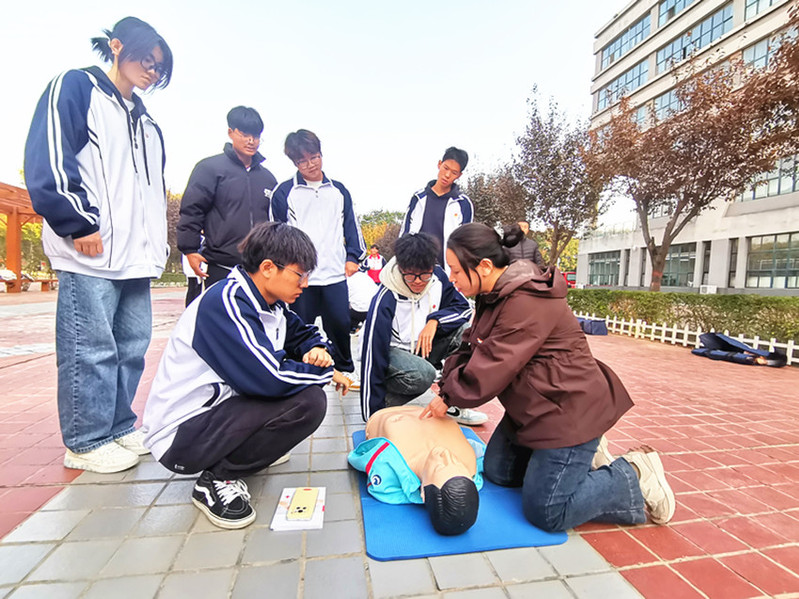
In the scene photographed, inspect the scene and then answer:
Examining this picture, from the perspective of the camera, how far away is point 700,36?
23.5 metres

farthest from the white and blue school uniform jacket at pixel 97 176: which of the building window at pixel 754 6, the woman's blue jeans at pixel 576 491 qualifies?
the building window at pixel 754 6

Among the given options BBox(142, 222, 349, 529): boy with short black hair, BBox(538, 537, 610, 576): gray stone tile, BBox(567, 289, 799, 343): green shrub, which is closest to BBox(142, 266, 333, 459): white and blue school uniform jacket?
BBox(142, 222, 349, 529): boy with short black hair

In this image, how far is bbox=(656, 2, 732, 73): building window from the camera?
21.8 metres

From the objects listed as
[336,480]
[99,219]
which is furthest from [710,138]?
[99,219]

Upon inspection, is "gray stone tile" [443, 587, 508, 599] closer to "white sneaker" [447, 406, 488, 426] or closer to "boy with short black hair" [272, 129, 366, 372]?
"white sneaker" [447, 406, 488, 426]

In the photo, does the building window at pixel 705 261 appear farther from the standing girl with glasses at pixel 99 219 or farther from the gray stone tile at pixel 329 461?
the standing girl with glasses at pixel 99 219

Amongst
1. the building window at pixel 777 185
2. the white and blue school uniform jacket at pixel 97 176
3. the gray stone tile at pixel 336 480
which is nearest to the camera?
the white and blue school uniform jacket at pixel 97 176

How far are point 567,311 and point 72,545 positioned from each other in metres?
2.22

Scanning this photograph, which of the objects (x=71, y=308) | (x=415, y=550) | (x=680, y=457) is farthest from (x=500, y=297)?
(x=71, y=308)

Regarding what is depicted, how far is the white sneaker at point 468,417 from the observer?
3266 mm

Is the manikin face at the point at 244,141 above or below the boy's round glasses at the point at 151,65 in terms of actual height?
below

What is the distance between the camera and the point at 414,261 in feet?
8.91

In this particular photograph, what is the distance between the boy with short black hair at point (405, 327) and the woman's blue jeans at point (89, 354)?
1415 mm

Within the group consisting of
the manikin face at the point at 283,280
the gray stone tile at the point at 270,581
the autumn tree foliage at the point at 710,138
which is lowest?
the gray stone tile at the point at 270,581
